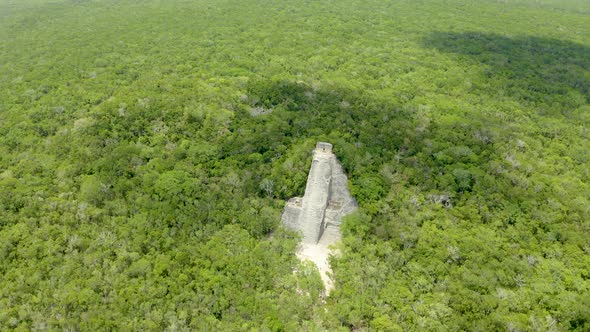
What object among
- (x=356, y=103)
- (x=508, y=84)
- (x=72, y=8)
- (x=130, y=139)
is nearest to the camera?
(x=130, y=139)

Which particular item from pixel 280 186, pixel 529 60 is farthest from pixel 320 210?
pixel 529 60

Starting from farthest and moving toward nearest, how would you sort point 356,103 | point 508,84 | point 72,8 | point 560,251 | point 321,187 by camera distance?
point 72,8 < point 508,84 < point 356,103 < point 321,187 < point 560,251

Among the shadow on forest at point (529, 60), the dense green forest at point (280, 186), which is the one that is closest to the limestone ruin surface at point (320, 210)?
the dense green forest at point (280, 186)

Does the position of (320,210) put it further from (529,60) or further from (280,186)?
(529,60)

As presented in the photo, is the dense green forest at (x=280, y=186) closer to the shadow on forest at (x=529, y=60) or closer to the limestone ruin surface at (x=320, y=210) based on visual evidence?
the shadow on forest at (x=529, y=60)

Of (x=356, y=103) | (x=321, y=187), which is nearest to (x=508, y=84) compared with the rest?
(x=356, y=103)

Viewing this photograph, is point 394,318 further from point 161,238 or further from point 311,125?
point 311,125
